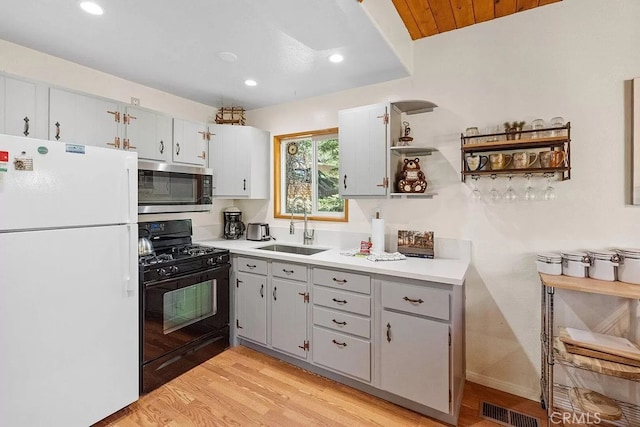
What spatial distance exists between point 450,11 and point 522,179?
51.3 inches

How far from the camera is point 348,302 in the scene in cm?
223

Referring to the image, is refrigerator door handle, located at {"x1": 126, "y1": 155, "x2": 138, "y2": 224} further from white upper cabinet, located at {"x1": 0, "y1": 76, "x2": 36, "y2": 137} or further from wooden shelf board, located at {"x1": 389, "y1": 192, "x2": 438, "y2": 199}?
wooden shelf board, located at {"x1": 389, "y1": 192, "x2": 438, "y2": 199}

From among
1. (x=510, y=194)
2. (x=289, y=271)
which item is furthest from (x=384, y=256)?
(x=510, y=194)

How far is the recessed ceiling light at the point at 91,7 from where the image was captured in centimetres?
166

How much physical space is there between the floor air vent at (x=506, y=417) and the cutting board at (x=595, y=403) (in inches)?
10.7

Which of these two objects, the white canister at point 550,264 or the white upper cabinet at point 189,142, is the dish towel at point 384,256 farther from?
the white upper cabinet at point 189,142

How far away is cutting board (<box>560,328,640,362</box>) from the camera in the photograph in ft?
5.41

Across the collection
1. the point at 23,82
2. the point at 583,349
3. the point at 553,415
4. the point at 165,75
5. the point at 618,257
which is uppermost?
the point at 165,75

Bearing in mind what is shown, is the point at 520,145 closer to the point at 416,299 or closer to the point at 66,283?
the point at 416,299

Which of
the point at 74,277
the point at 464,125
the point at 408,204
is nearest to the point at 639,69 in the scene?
the point at 464,125

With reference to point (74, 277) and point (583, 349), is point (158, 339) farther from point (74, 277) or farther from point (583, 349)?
point (583, 349)

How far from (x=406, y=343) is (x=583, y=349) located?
3.20 feet

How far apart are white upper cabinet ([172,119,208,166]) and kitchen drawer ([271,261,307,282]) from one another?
54.0 inches

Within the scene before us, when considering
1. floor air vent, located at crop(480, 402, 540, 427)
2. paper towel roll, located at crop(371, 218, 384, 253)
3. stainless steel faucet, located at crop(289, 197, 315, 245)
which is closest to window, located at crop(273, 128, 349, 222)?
stainless steel faucet, located at crop(289, 197, 315, 245)
